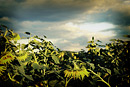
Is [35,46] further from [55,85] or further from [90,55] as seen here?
[90,55]

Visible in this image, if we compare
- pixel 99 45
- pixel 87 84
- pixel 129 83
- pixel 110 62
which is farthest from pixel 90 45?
pixel 129 83

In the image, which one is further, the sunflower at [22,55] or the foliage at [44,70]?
the sunflower at [22,55]

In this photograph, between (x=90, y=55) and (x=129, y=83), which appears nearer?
(x=129, y=83)

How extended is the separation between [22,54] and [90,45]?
1.71 meters

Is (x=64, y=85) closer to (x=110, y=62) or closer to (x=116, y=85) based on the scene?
(x=116, y=85)

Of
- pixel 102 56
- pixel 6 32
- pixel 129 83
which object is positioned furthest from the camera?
pixel 102 56

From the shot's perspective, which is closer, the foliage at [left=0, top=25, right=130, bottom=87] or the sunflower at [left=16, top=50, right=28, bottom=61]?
the foliage at [left=0, top=25, right=130, bottom=87]

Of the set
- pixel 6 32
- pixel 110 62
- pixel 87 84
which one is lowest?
pixel 87 84

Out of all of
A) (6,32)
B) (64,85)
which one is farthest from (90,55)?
(6,32)

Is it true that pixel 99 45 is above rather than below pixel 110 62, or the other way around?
above

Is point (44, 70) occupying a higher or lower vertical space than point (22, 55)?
lower

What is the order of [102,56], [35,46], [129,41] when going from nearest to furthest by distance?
[129,41] → [35,46] → [102,56]

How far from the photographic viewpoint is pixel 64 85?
1.98 meters

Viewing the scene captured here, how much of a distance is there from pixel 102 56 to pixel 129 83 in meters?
1.24
